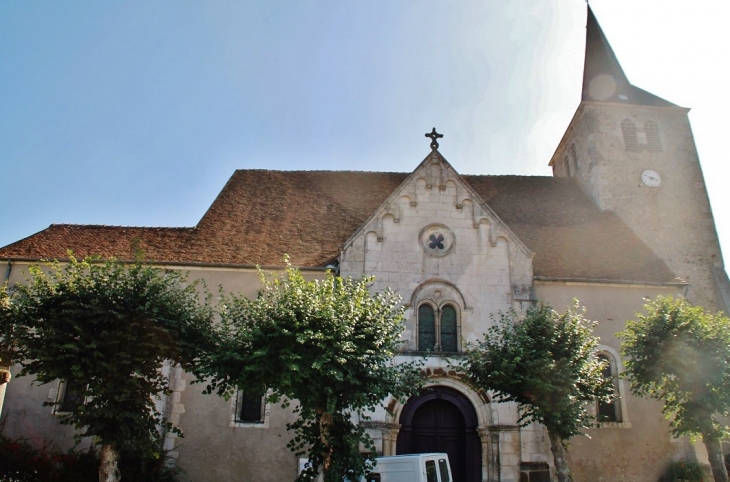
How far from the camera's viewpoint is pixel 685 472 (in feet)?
53.5

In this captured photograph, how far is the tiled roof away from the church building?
75mm

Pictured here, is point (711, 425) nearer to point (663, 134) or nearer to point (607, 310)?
point (607, 310)

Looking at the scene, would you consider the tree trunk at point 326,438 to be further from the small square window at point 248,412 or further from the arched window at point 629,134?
the arched window at point 629,134

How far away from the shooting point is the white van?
42.2 ft

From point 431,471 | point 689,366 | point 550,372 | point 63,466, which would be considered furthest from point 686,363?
point 63,466

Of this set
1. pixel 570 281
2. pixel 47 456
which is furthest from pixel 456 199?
pixel 47 456

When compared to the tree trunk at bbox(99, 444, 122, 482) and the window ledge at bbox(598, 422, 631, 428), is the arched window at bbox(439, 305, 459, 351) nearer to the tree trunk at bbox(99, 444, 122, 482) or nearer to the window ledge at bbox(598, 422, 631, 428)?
the window ledge at bbox(598, 422, 631, 428)

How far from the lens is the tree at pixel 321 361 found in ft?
38.5

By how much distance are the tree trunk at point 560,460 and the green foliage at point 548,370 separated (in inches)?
10.7

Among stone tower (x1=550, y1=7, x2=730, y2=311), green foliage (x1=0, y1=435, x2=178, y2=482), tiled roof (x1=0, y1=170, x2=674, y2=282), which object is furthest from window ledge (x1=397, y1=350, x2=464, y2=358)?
stone tower (x1=550, y1=7, x2=730, y2=311)

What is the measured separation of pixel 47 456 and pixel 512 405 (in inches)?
519

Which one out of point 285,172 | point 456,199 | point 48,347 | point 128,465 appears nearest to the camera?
point 48,347

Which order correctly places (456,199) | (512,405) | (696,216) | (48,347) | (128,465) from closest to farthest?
(48,347), (128,465), (512,405), (456,199), (696,216)

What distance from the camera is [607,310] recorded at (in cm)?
1825
